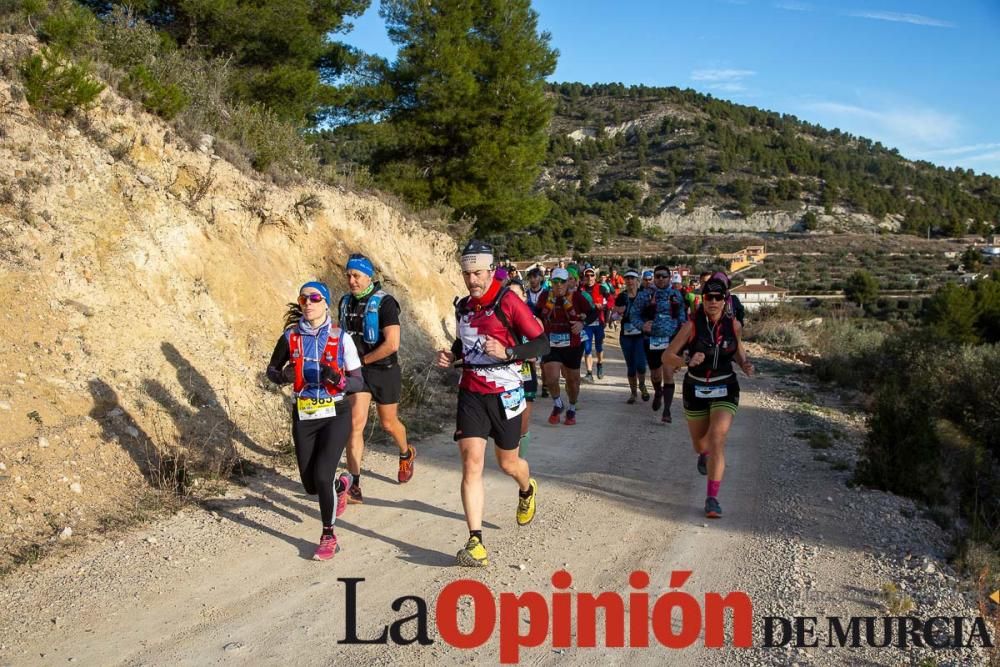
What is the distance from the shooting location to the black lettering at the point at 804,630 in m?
4.34

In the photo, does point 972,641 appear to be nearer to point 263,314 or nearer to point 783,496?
point 783,496

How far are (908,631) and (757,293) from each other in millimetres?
40136

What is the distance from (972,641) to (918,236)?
266ft

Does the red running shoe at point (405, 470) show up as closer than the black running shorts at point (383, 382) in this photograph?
No

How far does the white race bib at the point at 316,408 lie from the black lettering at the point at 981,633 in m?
4.29

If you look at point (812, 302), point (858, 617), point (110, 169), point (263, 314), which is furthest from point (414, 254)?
point (812, 302)

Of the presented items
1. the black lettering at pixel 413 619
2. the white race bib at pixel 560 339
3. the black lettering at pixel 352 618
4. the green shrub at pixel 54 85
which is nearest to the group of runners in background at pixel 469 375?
the black lettering at pixel 352 618

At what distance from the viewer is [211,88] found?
42.4ft

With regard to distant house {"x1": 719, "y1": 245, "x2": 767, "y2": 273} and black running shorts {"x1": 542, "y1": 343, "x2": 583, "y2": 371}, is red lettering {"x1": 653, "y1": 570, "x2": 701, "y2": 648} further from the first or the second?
distant house {"x1": 719, "y1": 245, "x2": 767, "y2": 273}

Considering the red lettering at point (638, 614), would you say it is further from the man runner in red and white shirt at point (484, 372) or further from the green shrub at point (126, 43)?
the green shrub at point (126, 43)

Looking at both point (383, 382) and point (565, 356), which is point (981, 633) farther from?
point (565, 356)

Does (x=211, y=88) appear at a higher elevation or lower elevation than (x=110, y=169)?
higher

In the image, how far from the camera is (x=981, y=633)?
4.41 metres

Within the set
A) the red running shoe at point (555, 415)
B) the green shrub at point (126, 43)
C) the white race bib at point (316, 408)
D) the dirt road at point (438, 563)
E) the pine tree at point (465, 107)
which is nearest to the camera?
the dirt road at point (438, 563)
